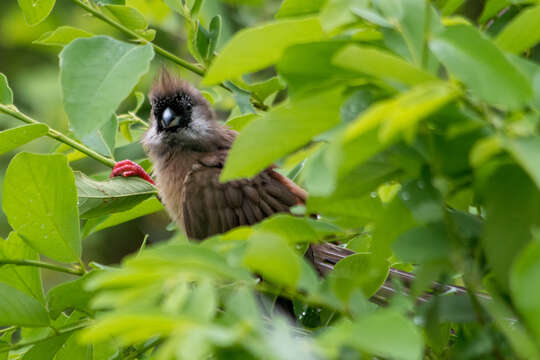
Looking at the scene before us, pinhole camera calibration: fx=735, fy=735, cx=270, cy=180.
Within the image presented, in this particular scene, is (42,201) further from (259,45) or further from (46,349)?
(259,45)

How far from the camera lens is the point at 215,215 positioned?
7.66 feet

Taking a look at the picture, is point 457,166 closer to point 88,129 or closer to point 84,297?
point 88,129

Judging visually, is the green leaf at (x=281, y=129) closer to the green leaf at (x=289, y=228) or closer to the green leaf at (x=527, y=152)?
the green leaf at (x=289, y=228)

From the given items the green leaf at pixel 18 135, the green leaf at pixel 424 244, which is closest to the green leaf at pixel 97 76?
the green leaf at pixel 18 135

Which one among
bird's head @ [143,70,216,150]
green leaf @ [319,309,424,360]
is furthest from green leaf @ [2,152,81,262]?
bird's head @ [143,70,216,150]

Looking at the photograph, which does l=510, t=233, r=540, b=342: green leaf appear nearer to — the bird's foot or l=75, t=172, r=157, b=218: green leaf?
l=75, t=172, r=157, b=218: green leaf

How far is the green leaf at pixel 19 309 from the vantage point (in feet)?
4.43

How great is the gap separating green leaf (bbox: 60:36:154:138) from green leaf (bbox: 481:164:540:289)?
54 centimetres

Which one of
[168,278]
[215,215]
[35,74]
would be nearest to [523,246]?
[168,278]

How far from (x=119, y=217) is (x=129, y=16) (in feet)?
1.69

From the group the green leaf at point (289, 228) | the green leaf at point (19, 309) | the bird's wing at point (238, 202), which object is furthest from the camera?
the bird's wing at point (238, 202)

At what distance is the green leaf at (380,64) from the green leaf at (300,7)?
0.47m

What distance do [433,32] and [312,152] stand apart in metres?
0.20

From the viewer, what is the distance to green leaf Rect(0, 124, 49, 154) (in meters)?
1.43
